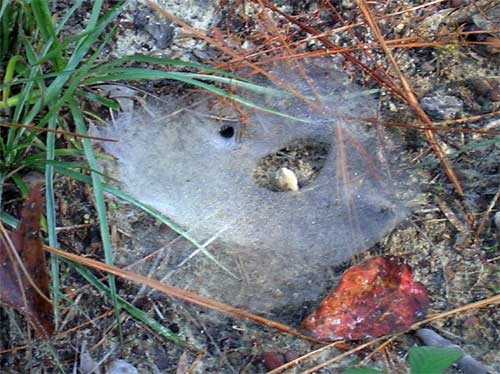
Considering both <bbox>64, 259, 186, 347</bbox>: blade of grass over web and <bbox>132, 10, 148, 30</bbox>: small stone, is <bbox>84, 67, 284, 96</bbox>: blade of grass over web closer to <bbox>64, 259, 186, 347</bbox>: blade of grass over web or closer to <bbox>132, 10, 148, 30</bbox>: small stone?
<bbox>132, 10, 148, 30</bbox>: small stone

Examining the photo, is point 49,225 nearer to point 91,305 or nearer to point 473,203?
point 91,305

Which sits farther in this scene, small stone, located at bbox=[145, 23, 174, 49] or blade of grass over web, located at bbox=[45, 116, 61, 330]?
small stone, located at bbox=[145, 23, 174, 49]

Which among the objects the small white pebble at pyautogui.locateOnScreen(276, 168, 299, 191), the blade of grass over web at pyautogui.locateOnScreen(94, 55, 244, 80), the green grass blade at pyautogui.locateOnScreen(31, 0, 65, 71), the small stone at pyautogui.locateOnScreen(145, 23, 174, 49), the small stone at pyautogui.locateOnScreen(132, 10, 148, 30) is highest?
the green grass blade at pyautogui.locateOnScreen(31, 0, 65, 71)

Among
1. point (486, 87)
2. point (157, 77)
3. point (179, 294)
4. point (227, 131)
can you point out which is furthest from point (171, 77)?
point (486, 87)

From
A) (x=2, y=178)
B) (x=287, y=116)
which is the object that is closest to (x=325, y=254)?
(x=287, y=116)

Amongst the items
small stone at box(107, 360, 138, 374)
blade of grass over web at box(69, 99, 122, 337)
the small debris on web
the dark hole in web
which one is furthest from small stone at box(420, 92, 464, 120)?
small stone at box(107, 360, 138, 374)
